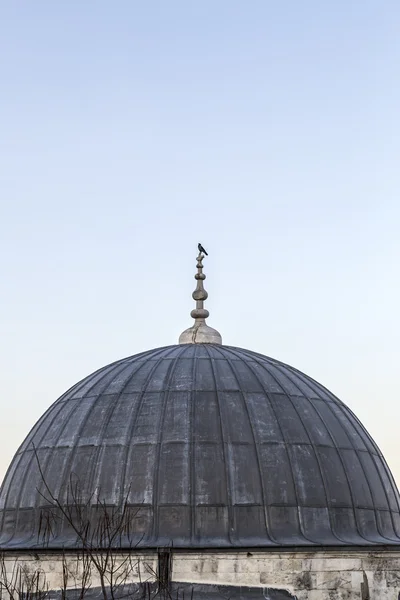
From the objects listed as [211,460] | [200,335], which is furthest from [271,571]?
[200,335]

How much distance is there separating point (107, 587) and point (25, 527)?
9.82ft

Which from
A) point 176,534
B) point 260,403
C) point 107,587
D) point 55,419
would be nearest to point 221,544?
point 176,534

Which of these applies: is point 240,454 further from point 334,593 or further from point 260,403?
point 334,593

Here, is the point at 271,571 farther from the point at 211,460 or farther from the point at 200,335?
the point at 200,335

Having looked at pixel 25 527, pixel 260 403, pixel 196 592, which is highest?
pixel 260 403

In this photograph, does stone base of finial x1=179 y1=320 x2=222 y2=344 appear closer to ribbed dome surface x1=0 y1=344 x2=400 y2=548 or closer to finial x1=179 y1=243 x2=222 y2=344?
finial x1=179 y1=243 x2=222 y2=344

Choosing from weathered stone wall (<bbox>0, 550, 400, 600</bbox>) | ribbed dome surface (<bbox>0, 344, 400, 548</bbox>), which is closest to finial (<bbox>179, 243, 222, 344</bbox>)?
ribbed dome surface (<bbox>0, 344, 400, 548</bbox>)

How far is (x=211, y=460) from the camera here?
61.8ft

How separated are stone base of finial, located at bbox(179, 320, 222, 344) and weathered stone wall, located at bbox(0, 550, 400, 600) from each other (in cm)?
712

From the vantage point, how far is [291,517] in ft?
61.1

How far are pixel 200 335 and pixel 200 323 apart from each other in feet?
1.81

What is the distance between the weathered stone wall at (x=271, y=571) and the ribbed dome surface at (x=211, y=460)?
0.27 m

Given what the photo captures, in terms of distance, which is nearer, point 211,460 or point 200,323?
point 211,460

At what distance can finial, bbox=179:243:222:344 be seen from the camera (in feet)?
78.4
